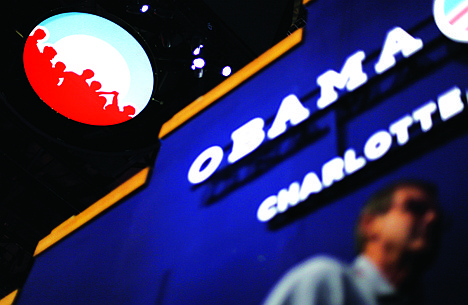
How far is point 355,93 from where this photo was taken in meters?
2.49

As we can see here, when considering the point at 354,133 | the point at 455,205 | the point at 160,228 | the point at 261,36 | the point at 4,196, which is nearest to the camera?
the point at 455,205

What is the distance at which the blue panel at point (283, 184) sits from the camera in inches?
81.0

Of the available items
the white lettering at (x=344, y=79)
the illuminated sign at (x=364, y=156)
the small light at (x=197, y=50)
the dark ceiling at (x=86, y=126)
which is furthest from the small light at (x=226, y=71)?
the illuminated sign at (x=364, y=156)

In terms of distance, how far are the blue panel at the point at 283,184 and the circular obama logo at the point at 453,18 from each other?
0.06 metres

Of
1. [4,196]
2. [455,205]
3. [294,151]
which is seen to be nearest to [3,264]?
[4,196]

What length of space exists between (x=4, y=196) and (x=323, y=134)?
7.47m

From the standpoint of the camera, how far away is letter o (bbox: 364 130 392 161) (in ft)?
7.08

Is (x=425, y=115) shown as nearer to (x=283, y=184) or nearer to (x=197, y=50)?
(x=283, y=184)

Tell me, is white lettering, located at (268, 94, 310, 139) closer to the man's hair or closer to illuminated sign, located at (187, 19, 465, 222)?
illuminated sign, located at (187, 19, 465, 222)

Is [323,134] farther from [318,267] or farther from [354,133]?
[318,267]

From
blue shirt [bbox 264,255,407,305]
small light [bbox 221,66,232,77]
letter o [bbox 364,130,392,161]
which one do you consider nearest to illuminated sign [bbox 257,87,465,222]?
letter o [bbox 364,130,392,161]

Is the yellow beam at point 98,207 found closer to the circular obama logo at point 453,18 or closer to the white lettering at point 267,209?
the white lettering at point 267,209

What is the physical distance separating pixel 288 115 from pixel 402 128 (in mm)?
734

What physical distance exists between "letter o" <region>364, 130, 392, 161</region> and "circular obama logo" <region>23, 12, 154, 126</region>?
8.59 feet
